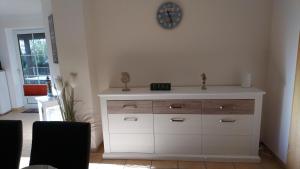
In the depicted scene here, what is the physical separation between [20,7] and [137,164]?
368cm

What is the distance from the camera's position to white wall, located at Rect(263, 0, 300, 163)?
6.59 feet

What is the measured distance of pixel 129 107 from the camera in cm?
235

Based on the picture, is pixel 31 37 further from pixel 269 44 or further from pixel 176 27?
pixel 269 44

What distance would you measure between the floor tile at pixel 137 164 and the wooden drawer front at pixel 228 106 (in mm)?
927

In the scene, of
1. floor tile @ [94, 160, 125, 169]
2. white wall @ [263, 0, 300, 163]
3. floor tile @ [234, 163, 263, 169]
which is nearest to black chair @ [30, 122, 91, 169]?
floor tile @ [94, 160, 125, 169]

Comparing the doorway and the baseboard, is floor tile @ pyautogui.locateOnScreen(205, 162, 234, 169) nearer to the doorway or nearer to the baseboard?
the baseboard

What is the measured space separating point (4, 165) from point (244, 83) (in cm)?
251

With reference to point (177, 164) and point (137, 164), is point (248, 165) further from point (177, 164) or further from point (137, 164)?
point (137, 164)

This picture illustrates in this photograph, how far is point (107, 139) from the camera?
245 cm

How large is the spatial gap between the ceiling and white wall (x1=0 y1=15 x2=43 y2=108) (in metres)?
0.15

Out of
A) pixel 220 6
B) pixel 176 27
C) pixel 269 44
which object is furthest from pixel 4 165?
pixel 269 44

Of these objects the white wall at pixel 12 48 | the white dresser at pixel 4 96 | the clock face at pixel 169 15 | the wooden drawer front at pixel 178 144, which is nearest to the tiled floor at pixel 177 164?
the wooden drawer front at pixel 178 144

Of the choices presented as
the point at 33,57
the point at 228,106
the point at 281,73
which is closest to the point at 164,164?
the point at 228,106

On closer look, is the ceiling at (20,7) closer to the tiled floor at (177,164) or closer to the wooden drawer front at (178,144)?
the tiled floor at (177,164)
